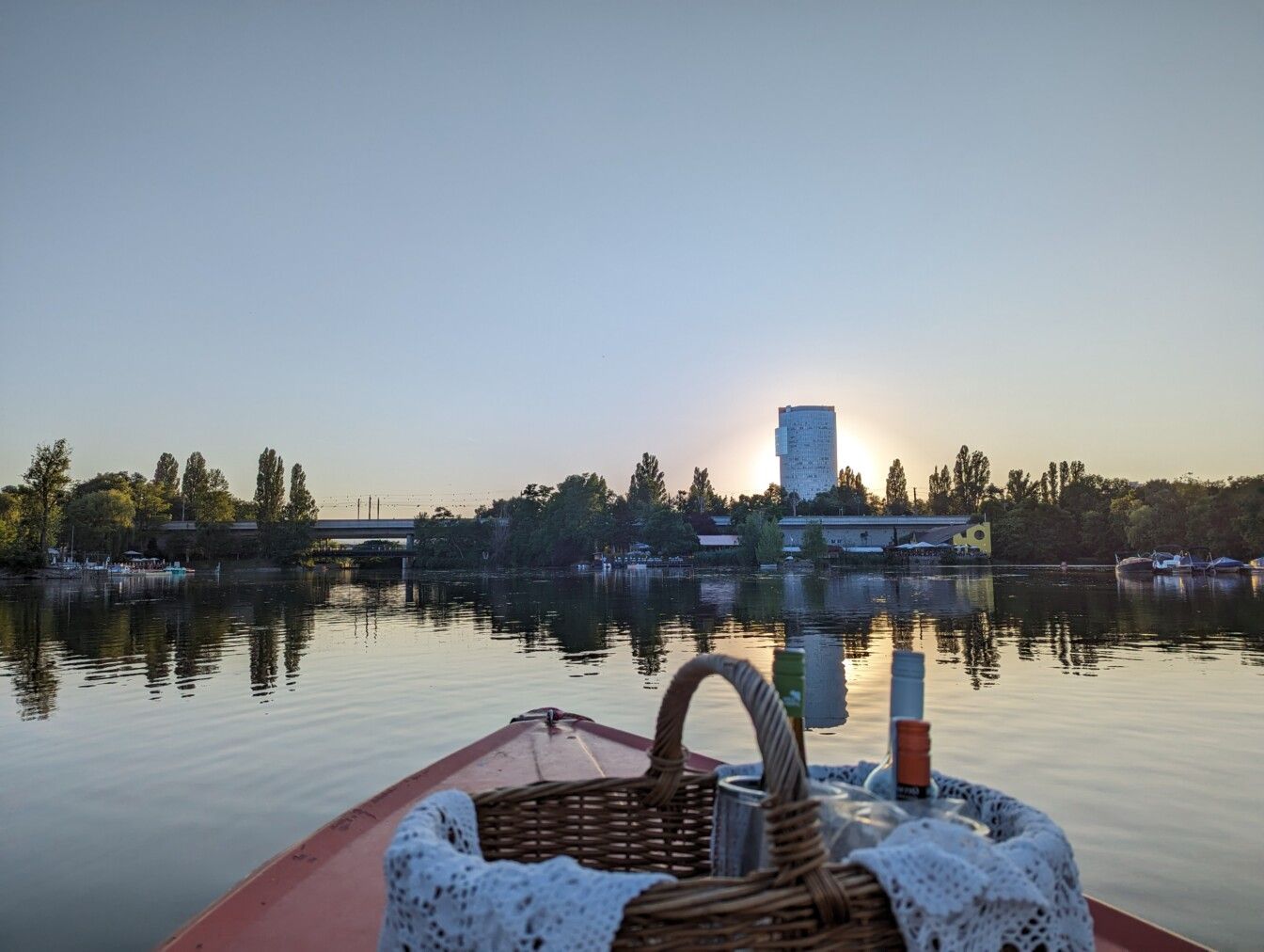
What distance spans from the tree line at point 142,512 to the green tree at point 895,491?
2510 inches

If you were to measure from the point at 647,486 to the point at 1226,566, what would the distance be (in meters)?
51.5

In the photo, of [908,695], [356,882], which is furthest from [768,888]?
[356,882]

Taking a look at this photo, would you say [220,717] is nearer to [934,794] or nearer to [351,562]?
[934,794]

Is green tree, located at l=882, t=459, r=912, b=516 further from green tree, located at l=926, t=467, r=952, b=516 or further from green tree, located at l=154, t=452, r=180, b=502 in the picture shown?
green tree, located at l=154, t=452, r=180, b=502

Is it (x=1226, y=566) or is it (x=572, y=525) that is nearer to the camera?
(x=1226, y=566)

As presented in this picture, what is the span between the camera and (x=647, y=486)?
301 ft

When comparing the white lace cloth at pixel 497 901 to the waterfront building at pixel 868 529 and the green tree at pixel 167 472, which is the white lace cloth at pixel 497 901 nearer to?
the waterfront building at pixel 868 529

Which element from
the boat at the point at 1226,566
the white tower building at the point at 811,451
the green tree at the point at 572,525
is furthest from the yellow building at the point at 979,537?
the white tower building at the point at 811,451

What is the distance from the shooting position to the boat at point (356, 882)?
204 cm

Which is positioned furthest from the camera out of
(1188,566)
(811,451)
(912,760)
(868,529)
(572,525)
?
(811,451)

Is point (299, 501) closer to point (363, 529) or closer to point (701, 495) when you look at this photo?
point (363, 529)

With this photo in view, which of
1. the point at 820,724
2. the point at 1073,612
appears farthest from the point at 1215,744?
the point at 1073,612

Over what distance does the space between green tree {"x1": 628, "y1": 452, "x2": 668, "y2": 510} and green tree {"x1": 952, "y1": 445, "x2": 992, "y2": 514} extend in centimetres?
3123

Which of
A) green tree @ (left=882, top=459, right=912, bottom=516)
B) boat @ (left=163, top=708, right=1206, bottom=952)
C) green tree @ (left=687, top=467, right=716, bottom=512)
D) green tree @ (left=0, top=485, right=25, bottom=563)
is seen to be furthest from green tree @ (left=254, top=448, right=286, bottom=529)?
boat @ (left=163, top=708, right=1206, bottom=952)
